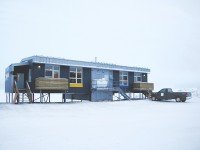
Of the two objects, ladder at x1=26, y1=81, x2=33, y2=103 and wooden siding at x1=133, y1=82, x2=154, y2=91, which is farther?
wooden siding at x1=133, y1=82, x2=154, y2=91

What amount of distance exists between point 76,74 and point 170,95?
40.3ft

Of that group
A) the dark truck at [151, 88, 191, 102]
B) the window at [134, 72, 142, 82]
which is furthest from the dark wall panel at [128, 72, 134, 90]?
the dark truck at [151, 88, 191, 102]

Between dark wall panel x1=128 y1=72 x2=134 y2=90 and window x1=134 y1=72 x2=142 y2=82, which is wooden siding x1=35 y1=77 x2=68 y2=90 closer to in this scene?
dark wall panel x1=128 y1=72 x2=134 y2=90

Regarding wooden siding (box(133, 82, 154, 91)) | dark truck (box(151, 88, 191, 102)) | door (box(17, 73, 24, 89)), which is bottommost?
dark truck (box(151, 88, 191, 102))

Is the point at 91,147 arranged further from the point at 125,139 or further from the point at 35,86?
the point at 35,86

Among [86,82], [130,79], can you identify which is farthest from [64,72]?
[130,79]

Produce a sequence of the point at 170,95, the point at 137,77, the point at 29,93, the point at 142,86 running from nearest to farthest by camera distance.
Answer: the point at 29,93, the point at 170,95, the point at 142,86, the point at 137,77

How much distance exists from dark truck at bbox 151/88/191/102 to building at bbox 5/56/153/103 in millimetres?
3203

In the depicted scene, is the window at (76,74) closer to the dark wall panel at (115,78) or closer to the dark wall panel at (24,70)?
the dark wall panel at (24,70)

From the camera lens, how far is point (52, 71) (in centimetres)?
2722

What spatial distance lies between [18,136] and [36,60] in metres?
17.7

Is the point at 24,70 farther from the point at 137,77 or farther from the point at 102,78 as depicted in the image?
the point at 137,77

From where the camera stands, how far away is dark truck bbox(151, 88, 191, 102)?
29978 mm

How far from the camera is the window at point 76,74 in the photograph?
94.9ft
